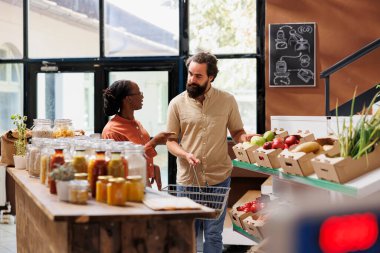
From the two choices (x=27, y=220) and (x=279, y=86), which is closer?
(x=27, y=220)

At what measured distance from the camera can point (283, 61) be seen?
7.28m

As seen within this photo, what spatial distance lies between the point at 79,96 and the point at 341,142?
19.8ft

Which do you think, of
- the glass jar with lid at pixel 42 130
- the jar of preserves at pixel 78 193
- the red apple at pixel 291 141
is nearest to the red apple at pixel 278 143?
the red apple at pixel 291 141

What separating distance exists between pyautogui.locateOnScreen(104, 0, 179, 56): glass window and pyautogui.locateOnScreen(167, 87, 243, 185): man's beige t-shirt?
3345mm

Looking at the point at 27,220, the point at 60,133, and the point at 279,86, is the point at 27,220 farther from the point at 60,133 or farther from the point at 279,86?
the point at 279,86

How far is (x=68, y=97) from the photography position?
834cm

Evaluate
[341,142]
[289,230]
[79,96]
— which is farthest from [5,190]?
[289,230]

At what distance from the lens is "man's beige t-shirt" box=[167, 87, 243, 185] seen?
4.42 m

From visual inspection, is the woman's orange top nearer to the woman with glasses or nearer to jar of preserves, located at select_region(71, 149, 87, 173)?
the woman with glasses

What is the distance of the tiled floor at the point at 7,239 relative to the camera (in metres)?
6.12

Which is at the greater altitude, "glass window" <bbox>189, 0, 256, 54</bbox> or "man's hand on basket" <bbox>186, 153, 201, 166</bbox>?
"glass window" <bbox>189, 0, 256, 54</bbox>

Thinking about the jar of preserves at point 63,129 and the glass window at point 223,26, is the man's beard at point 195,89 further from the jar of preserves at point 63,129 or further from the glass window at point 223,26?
the glass window at point 223,26

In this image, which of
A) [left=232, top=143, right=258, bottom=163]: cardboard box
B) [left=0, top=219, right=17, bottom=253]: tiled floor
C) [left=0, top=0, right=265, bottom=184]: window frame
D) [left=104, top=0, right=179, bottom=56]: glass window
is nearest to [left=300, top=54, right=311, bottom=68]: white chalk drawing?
[left=0, top=0, right=265, bottom=184]: window frame

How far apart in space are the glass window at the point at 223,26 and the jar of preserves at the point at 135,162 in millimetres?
4805
